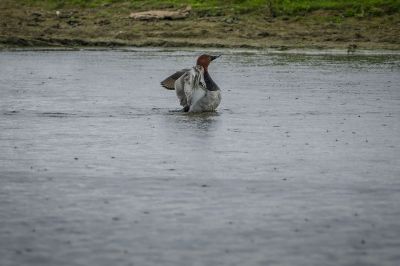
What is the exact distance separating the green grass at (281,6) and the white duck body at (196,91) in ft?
91.4

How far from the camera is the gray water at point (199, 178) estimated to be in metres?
8.23

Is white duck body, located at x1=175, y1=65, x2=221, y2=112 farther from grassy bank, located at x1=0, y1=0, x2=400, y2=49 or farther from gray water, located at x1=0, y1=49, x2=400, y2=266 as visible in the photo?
grassy bank, located at x1=0, y1=0, x2=400, y2=49

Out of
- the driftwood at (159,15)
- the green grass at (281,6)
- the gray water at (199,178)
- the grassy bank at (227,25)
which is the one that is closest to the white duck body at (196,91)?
the gray water at (199,178)

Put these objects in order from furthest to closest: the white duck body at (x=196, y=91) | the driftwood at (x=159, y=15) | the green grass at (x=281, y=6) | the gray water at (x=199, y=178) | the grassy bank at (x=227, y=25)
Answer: the driftwood at (x=159, y=15) < the green grass at (x=281, y=6) < the grassy bank at (x=227, y=25) < the white duck body at (x=196, y=91) < the gray water at (x=199, y=178)

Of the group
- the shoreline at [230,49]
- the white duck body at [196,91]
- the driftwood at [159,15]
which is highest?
the white duck body at [196,91]

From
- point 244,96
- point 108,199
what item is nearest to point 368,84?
point 244,96

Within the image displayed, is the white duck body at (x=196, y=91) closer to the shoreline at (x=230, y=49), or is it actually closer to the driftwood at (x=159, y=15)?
the shoreline at (x=230, y=49)

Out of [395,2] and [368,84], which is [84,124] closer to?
[368,84]

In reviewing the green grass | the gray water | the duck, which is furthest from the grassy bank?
the duck

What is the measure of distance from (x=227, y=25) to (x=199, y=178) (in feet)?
109

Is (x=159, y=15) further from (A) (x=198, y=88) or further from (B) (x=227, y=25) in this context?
(A) (x=198, y=88)

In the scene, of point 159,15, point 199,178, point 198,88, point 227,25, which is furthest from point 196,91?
point 159,15

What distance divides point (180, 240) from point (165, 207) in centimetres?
132

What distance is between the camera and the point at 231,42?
41344mm
